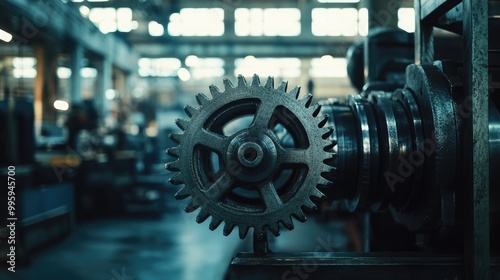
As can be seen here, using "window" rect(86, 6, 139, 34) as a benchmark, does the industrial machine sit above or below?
below

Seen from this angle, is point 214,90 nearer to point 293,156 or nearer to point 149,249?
point 293,156

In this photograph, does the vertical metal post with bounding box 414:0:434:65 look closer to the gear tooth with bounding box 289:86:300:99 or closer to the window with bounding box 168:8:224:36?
the gear tooth with bounding box 289:86:300:99

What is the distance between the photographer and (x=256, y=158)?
3.79 feet

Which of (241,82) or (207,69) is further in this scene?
(207,69)

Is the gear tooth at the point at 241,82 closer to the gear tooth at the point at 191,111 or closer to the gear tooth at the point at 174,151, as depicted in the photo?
the gear tooth at the point at 191,111

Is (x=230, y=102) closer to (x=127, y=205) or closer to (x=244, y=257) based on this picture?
(x=244, y=257)

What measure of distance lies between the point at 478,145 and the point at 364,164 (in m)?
0.30

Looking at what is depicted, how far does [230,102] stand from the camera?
123 cm

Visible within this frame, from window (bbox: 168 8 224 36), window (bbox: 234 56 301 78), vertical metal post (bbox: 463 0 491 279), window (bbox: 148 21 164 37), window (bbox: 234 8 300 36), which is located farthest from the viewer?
window (bbox: 234 56 301 78)

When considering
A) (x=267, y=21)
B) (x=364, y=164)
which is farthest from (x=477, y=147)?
(x=267, y=21)

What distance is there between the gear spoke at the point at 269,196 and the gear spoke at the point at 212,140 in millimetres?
145

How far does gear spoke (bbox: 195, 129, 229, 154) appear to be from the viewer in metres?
1.20

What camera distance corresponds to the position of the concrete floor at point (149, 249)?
3848mm

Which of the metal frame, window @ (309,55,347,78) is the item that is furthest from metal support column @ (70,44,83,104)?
the metal frame
